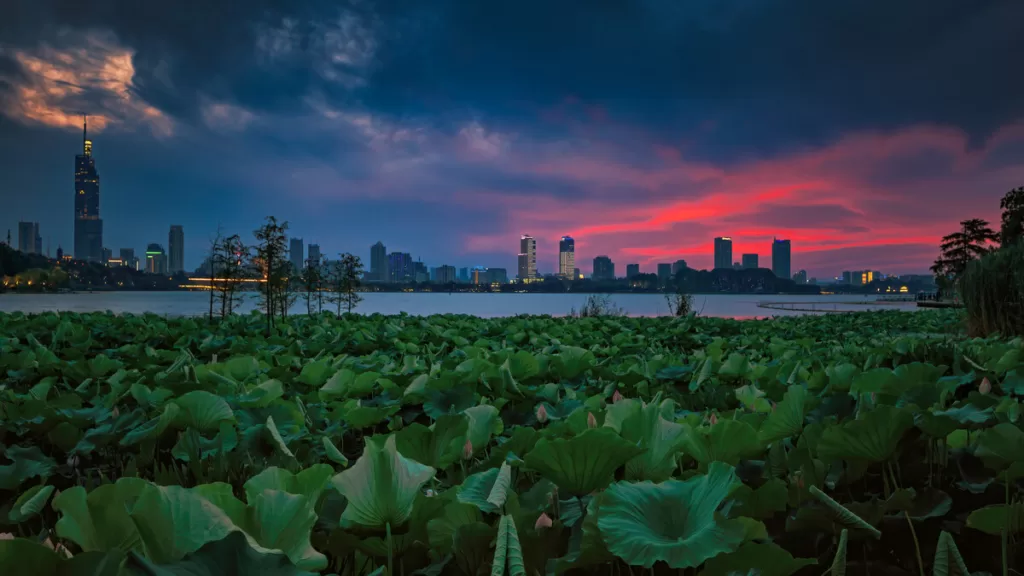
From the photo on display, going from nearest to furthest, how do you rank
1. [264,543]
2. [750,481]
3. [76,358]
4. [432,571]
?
[264,543] → [432,571] → [750,481] → [76,358]

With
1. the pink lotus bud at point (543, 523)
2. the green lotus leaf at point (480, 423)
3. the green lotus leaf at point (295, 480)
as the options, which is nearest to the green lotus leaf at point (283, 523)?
the green lotus leaf at point (295, 480)

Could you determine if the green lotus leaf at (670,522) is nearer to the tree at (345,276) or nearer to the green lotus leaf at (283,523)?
the green lotus leaf at (283,523)

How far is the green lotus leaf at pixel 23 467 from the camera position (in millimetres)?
1171

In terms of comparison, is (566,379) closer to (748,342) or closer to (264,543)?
(264,543)

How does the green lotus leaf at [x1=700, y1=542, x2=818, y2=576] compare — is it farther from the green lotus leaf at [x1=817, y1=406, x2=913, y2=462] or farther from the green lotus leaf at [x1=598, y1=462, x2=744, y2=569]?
the green lotus leaf at [x1=817, y1=406, x2=913, y2=462]

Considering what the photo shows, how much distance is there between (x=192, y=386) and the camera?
5.52 feet

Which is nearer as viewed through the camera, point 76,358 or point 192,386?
point 192,386

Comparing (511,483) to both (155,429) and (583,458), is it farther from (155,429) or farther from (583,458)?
(155,429)

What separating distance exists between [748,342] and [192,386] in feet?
13.7

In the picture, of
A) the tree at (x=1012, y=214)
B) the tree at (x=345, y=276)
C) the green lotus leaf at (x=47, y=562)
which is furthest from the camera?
the tree at (x=1012, y=214)

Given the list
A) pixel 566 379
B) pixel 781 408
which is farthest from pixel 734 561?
pixel 566 379

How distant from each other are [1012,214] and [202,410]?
57.5 meters

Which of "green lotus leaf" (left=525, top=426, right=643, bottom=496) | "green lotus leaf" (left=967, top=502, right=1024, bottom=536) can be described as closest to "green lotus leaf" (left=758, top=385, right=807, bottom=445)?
"green lotus leaf" (left=967, top=502, right=1024, bottom=536)

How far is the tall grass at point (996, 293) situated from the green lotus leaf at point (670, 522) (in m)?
7.65
